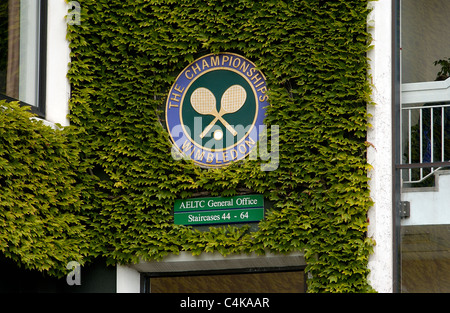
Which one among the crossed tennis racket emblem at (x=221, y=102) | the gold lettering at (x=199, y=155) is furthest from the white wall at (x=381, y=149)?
the gold lettering at (x=199, y=155)

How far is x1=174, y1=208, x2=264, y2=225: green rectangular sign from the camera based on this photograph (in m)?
8.92

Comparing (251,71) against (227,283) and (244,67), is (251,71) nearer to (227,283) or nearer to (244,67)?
(244,67)

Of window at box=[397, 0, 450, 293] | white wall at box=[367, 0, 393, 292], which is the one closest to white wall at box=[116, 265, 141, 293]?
white wall at box=[367, 0, 393, 292]

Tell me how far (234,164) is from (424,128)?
215 cm

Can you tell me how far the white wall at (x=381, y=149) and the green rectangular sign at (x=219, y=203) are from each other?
1300 millimetres

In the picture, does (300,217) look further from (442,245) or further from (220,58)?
(220,58)

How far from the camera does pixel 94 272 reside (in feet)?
30.5

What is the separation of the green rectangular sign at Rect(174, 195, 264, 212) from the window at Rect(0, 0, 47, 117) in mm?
1984

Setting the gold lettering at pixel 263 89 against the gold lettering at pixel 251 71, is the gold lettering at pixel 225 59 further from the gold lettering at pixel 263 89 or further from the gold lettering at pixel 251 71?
the gold lettering at pixel 263 89

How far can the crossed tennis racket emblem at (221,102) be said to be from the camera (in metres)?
9.24

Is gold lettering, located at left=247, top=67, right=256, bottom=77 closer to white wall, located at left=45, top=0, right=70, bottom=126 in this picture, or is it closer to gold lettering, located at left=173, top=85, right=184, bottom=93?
gold lettering, located at left=173, top=85, right=184, bottom=93

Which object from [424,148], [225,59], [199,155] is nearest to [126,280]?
[199,155]
